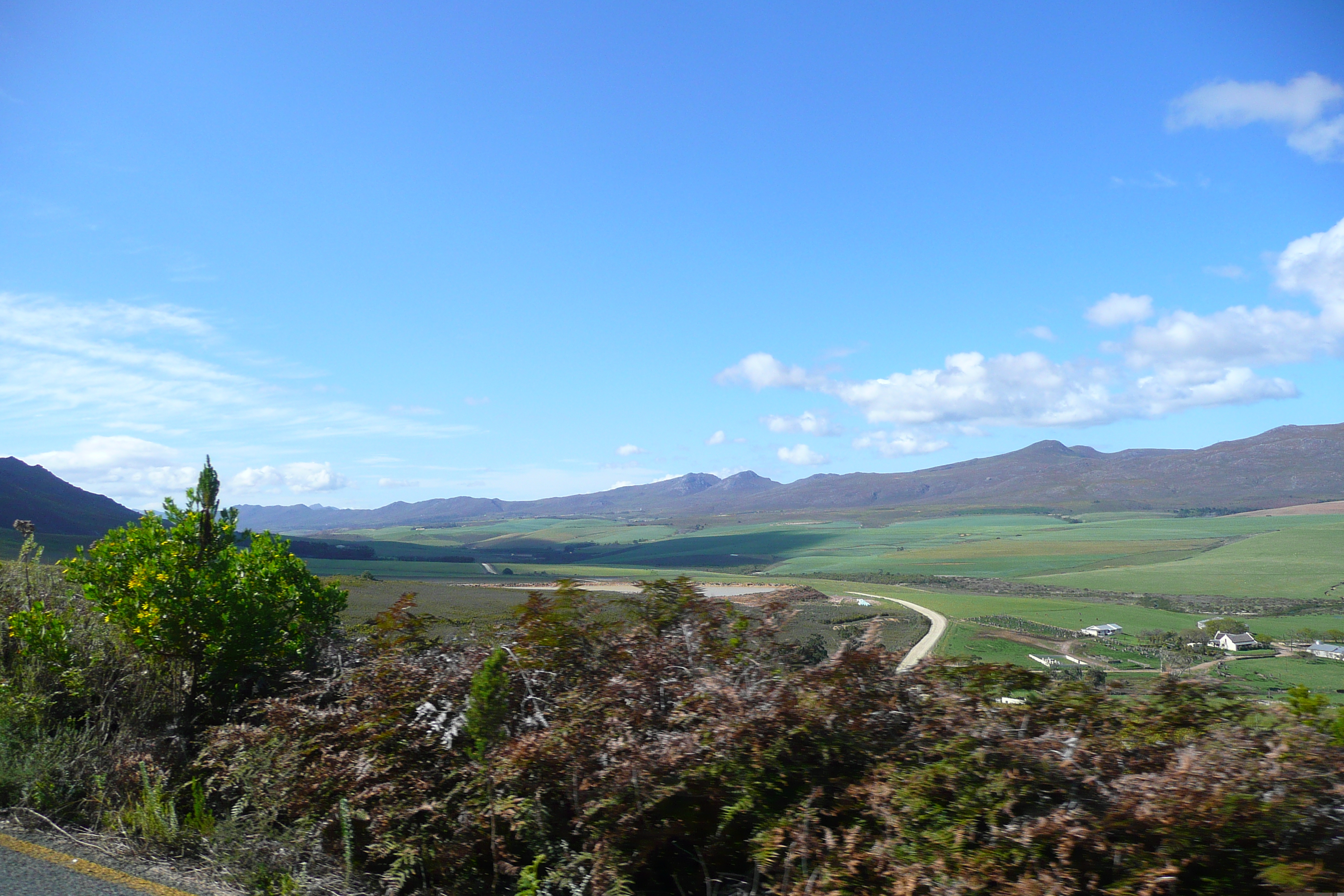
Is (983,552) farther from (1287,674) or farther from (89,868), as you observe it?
(89,868)

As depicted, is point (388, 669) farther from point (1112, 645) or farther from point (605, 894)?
point (1112, 645)

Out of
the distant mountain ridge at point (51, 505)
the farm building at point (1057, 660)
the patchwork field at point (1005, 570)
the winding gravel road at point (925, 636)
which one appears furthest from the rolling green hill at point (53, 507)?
the farm building at point (1057, 660)

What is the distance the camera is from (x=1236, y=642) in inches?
266

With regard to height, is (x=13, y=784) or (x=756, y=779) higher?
(x=756, y=779)

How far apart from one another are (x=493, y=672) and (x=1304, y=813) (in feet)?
10.7

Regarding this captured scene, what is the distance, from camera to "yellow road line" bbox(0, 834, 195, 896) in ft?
12.2

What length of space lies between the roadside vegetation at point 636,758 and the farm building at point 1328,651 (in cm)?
411

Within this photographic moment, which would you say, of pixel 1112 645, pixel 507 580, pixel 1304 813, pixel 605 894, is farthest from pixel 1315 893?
pixel 507 580

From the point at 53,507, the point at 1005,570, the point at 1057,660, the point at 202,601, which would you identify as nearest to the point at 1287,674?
the point at 1057,660

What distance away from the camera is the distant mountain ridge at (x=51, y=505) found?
223 feet

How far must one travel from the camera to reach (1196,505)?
12750 cm

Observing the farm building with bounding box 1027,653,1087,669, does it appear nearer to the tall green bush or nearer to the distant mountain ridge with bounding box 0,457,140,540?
the tall green bush

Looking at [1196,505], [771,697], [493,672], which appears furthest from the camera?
[1196,505]

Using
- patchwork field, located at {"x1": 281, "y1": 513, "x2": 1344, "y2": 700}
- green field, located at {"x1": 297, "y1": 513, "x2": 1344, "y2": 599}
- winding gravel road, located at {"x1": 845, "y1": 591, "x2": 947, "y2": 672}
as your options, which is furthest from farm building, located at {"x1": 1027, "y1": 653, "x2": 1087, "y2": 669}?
green field, located at {"x1": 297, "y1": 513, "x2": 1344, "y2": 599}
